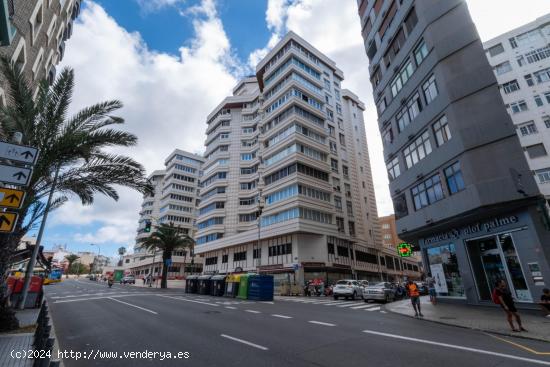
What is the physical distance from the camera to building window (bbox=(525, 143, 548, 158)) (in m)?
29.9

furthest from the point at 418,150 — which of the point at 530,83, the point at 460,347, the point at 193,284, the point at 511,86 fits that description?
the point at 193,284

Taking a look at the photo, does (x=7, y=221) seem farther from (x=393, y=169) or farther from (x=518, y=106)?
(x=518, y=106)

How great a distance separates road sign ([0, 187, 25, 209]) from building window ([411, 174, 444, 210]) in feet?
67.7

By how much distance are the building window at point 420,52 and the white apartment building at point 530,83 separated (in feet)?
67.7

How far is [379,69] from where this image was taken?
89.7ft

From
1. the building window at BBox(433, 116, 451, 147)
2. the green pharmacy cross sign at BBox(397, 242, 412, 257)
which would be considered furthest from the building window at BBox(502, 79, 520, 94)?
the green pharmacy cross sign at BBox(397, 242, 412, 257)

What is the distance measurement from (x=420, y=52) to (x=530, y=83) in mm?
22756

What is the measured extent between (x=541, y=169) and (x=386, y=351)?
35.4m

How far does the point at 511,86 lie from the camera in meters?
33.8

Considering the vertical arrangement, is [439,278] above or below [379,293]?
above

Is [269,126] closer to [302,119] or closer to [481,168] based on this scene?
[302,119]

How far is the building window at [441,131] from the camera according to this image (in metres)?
17.6

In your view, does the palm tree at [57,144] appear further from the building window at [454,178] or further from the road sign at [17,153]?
the building window at [454,178]

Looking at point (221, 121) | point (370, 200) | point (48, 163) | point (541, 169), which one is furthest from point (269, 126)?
point (48, 163)
